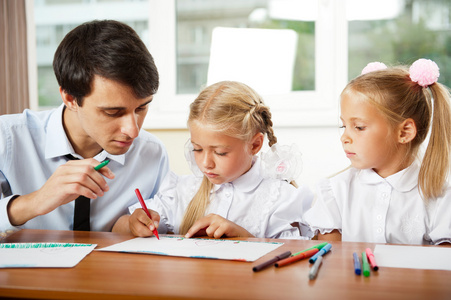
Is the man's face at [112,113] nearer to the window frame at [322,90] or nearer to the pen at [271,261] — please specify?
the pen at [271,261]

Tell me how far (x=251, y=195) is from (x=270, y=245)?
49 cm

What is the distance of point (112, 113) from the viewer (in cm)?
139

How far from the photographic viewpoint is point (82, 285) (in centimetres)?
78

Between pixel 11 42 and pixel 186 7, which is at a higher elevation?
pixel 186 7

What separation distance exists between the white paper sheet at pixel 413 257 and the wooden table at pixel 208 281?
0.04m

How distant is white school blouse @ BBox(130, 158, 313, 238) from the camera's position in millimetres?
1512

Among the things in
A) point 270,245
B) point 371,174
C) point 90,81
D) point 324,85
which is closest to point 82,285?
point 270,245

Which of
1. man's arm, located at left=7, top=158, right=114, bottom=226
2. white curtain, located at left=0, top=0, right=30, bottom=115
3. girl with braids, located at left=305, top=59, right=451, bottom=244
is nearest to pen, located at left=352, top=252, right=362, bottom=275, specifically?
girl with braids, located at left=305, top=59, right=451, bottom=244

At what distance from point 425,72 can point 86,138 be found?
1092 mm

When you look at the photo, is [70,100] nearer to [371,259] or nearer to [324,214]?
[324,214]

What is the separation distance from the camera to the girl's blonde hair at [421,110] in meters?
1.36

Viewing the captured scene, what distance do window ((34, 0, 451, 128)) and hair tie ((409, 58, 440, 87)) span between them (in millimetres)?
1175

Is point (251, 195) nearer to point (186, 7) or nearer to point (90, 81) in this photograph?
point (90, 81)

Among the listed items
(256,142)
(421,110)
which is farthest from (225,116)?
(421,110)
